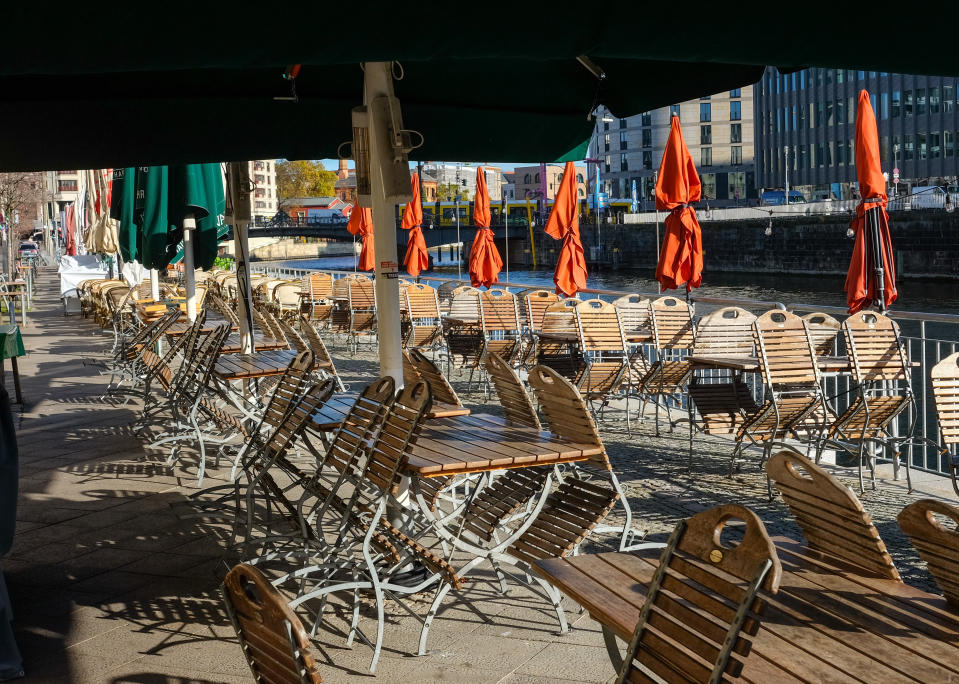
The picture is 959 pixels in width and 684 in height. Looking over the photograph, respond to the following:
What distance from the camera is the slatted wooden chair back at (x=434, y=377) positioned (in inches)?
195

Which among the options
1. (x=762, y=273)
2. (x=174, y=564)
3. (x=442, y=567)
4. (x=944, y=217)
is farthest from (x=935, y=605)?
(x=762, y=273)

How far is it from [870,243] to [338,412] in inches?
204

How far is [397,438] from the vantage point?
3475mm

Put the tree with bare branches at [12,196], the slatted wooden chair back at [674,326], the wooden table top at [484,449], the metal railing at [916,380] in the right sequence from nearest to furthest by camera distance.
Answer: the wooden table top at [484,449]
the metal railing at [916,380]
the slatted wooden chair back at [674,326]
the tree with bare branches at [12,196]

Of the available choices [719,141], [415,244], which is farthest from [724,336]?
[719,141]

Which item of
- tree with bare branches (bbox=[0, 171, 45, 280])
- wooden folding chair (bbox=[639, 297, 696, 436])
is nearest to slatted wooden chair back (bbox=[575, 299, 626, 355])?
wooden folding chair (bbox=[639, 297, 696, 436])

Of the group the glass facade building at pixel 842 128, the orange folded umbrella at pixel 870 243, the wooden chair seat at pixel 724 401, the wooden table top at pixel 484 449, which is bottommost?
the wooden chair seat at pixel 724 401

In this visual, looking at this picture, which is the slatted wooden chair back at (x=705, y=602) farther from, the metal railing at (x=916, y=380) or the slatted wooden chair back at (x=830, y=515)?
the metal railing at (x=916, y=380)

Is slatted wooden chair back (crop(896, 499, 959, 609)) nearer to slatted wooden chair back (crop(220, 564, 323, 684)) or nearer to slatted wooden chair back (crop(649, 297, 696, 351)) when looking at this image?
slatted wooden chair back (crop(220, 564, 323, 684))

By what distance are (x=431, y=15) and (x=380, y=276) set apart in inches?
102

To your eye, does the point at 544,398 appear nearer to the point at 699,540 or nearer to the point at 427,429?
the point at 427,429

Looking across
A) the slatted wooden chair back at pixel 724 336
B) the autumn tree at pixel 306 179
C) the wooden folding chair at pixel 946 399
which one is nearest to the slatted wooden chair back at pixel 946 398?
the wooden folding chair at pixel 946 399

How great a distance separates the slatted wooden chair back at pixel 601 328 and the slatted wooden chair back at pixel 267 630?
21.0 feet

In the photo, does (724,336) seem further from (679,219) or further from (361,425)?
(361,425)
